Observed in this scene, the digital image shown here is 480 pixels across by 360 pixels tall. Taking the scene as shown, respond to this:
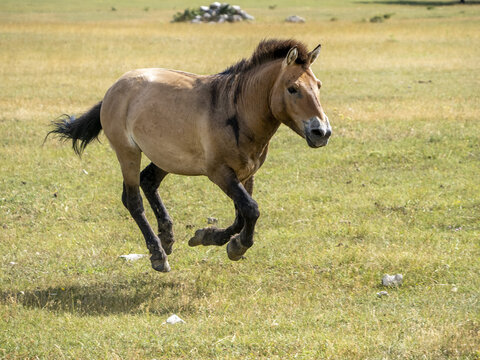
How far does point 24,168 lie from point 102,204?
2809mm

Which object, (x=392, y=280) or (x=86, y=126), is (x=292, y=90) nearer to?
(x=392, y=280)

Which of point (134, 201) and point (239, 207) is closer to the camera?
point (239, 207)

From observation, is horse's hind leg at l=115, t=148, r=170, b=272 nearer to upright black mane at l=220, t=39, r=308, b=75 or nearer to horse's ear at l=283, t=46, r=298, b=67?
upright black mane at l=220, t=39, r=308, b=75

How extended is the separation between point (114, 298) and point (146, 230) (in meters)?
1.08

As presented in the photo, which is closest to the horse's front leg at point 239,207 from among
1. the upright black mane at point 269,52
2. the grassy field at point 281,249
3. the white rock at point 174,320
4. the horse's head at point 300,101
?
the grassy field at point 281,249

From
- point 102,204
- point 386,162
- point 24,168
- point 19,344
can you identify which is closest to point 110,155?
point 24,168

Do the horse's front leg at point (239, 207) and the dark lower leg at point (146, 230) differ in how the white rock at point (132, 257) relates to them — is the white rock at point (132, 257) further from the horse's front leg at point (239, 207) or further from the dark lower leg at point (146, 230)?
the horse's front leg at point (239, 207)

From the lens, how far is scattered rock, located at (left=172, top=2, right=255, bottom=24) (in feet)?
161

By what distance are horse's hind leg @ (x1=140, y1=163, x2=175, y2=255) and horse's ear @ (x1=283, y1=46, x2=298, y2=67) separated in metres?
2.65

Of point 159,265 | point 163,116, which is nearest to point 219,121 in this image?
point 163,116

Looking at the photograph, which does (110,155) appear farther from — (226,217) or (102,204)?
(226,217)

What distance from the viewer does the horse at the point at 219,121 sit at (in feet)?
22.3

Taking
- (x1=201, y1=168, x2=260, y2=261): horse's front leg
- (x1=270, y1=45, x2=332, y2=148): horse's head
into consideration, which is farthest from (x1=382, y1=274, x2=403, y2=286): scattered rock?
(x1=270, y1=45, x2=332, y2=148): horse's head

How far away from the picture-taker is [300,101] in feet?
21.8
